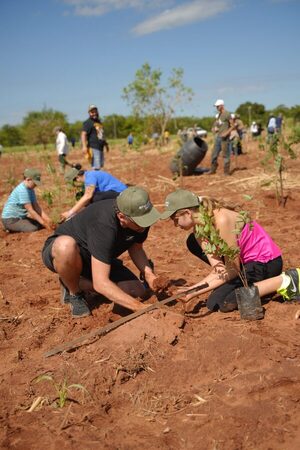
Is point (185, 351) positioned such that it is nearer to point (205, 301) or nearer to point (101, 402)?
point (101, 402)

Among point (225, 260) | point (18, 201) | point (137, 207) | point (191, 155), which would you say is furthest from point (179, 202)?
point (191, 155)

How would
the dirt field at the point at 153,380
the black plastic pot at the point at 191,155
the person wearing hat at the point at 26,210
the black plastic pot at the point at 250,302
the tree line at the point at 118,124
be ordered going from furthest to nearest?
the tree line at the point at 118,124 → the black plastic pot at the point at 191,155 → the person wearing hat at the point at 26,210 → the black plastic pot at the point at 250,302 → the dirt field at the point at 153,380

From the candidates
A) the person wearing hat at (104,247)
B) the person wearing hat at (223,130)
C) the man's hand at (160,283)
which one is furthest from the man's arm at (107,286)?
the person wearing hat at (223,130)

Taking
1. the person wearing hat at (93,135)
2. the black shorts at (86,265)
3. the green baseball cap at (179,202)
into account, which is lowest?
the black shorts at (86,265)

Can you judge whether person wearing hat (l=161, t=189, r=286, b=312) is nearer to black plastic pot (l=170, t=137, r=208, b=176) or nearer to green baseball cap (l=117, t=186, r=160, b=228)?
green baseball cap (l=117, t=186, r=160, b=228)

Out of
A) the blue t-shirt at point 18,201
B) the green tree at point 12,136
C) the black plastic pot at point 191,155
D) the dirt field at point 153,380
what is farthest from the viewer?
the green tree at point 12,136

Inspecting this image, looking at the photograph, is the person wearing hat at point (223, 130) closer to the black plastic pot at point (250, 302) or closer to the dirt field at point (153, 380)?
the dirt field at point (153, 380)

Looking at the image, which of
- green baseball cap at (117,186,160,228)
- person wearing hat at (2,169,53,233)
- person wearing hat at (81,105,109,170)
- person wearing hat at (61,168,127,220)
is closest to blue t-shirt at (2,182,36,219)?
person wearing hat at (2,169,53,233)

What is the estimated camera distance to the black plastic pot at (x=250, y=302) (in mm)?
3324

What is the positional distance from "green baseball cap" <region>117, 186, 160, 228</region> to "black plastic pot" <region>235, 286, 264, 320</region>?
0.87 m

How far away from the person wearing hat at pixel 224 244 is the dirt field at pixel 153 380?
7.7 inches

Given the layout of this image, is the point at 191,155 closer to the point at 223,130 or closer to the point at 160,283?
the point at 223,130

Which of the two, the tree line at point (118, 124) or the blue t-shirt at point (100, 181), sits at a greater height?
the tree line at point (118, 124)

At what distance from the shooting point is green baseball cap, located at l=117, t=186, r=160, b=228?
3.11 meters
